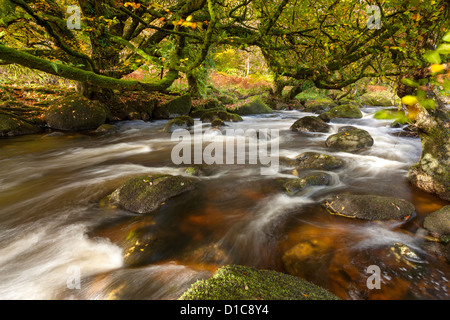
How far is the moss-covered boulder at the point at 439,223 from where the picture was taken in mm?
2789

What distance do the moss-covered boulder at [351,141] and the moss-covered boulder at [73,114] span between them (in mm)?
9619

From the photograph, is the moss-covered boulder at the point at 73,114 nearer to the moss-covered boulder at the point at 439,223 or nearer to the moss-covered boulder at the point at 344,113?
the moss-covered boulder at the point at 439,223

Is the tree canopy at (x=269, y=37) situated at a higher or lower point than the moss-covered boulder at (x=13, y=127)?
higher

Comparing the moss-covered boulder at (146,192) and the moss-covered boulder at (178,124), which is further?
the moss-covered boulder at (178,124)

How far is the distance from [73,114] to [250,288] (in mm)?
10561

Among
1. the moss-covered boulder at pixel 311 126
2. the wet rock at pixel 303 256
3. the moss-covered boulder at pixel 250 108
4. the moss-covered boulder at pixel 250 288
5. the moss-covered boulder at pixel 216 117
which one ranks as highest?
the moss-covered boulder at pixel 250 108

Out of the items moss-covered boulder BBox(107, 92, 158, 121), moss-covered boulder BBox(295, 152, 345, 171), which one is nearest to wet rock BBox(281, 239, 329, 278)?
moss-covered boulder BBox(295, 152, 345, 171)

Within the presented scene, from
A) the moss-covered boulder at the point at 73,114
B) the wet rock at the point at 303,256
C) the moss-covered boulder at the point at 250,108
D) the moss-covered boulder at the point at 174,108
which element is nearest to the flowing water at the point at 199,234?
the wet rock at the point at 303,256

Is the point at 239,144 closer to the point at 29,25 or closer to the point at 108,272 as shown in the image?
the point at 108,272

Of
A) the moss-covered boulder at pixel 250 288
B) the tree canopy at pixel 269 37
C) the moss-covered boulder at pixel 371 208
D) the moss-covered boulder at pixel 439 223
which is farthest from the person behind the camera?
the tree canopy at pixel 269 37

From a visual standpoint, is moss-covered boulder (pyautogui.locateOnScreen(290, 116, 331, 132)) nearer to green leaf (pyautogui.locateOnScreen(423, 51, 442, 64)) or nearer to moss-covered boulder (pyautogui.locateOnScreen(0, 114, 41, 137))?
green leaf (pyautogui.locateOnScreen(423, 51, 442, 64))

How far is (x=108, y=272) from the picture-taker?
2418mm

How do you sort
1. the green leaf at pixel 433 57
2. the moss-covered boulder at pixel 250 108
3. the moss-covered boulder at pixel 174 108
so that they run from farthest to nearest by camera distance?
the moss-covered boulder at pixel 250 108, the moss-covered boulder at pixel 174 108, the green leaf at pixel 433 57

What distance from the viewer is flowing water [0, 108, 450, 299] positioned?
2.27 metres
